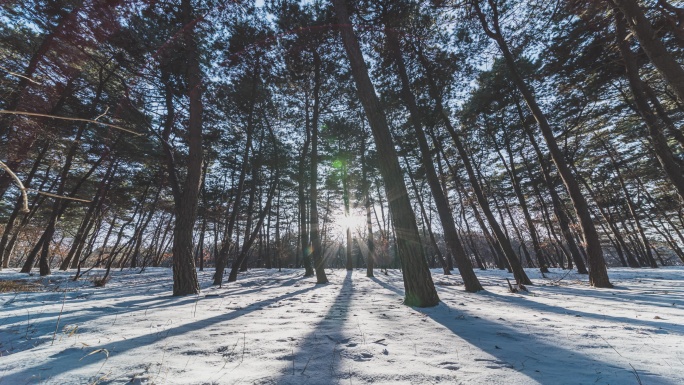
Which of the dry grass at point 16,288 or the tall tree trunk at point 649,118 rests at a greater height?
the tall tree trunk at point 649,118

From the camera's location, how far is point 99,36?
5.59 m

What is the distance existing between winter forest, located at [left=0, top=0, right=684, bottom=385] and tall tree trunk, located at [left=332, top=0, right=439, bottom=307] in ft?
0.10

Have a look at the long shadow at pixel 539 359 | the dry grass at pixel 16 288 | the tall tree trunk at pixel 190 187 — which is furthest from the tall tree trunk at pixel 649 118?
the dry grass at pixel 16 288

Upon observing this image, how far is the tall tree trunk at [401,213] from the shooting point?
392 centimetres

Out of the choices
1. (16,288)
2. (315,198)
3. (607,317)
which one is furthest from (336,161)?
(607,317)

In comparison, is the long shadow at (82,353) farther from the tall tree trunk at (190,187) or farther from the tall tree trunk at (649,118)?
the tall tree trunk at (649,118)

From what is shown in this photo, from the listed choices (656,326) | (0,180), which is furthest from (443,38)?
(0,180)

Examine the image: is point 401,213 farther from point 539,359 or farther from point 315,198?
point 315,198

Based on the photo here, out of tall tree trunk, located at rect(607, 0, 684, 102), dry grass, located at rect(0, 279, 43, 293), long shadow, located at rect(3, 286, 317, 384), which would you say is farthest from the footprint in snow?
dry grass, located at rect(0, 279, 43, 293)

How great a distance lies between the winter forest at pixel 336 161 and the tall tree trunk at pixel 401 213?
0.03m

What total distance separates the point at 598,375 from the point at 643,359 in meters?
0.55

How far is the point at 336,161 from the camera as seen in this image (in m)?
16.2

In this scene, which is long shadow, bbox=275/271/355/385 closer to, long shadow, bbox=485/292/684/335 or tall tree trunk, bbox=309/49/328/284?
long shadow, bbox=485/292/684/335

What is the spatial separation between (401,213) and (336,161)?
486 inches
